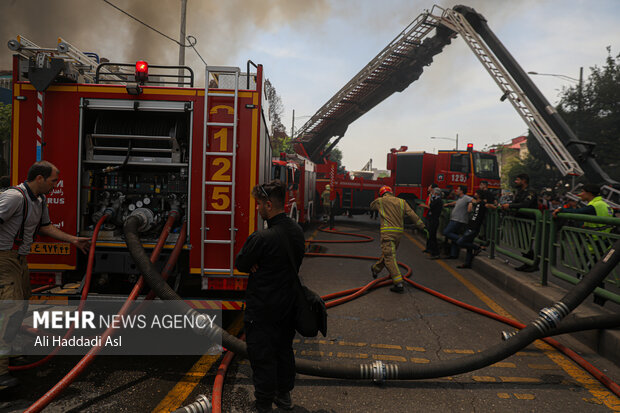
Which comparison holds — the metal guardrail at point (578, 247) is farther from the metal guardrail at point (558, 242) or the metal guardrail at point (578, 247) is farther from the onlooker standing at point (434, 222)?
the onlooker standing at point (434, 222)

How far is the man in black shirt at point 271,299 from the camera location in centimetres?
284

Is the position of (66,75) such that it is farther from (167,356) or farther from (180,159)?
(167,356)

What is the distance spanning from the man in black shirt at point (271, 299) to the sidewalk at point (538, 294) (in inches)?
130

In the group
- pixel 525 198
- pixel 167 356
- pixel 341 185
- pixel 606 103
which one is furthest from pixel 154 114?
pixel 606 103

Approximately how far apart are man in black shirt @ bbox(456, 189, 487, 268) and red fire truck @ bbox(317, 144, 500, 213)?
6.28m

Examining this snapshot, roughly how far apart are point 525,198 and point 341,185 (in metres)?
9.76

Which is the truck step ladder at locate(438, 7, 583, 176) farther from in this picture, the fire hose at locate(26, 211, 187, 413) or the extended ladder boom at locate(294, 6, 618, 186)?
the fire hose at locate(26, 211, 187, 413)

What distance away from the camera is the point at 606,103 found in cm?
2708

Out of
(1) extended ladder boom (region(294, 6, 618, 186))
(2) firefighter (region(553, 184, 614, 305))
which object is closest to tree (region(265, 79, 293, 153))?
(1) extended ladder boom (region(294, 6, 618, 186))

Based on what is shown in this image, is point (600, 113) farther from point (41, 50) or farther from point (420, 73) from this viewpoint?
point (41, 50)

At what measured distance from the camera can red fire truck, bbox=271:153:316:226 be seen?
28.7 ft

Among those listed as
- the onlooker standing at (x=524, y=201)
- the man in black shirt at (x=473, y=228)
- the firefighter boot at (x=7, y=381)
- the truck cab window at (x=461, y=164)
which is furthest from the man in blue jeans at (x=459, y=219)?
the firefighter boot at (x=7, y=381)

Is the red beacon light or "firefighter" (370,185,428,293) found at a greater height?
the red beacon light

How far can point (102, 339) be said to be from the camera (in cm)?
321
